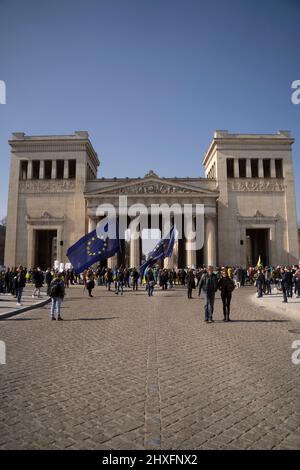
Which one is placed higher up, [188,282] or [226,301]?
[188,282]

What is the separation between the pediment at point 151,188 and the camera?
46.8 meters

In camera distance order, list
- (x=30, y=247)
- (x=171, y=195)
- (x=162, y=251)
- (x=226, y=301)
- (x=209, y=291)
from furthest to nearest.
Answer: (x=30, y=247) → (x=171, y=195) → (x=162, y=251) → (x=226, y=301) → (x=209, y=291)

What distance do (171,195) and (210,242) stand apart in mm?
8002

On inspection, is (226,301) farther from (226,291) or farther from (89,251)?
(89,251)

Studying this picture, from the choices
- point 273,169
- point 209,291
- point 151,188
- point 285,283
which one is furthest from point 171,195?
point 209,291

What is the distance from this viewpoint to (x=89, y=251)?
2381cm

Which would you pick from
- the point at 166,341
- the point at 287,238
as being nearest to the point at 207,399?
the point at 166,341

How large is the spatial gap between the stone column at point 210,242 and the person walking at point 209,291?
3387 cm

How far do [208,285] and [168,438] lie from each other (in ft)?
27.7

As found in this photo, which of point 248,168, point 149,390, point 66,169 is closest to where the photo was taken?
point 149,390

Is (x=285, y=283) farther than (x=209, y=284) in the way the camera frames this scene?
Yes
